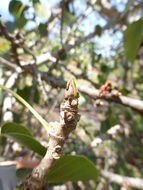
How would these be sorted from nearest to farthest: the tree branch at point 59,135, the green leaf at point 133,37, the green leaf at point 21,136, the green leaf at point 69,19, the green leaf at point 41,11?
the tree branch at point 59,135 → the green leaf at point 21,136 → the green leaf at point 133,37 → the green leaf at point 41,11 → the green leaf at point 69,19

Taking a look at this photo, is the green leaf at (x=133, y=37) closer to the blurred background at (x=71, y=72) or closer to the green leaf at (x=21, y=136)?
the blurred background at (x=71, y=72)

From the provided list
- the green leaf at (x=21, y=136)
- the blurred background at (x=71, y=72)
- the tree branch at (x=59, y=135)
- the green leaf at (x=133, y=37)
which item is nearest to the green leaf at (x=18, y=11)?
the blurred background at (x=71, y=72)

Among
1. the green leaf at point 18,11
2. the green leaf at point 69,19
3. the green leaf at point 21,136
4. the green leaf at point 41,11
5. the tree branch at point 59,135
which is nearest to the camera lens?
the tree branch at point 59,135

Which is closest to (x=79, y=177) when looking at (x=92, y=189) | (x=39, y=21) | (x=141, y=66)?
(x=39, y=21)

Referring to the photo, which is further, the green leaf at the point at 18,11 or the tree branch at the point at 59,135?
the green leaf at the point at 18,11

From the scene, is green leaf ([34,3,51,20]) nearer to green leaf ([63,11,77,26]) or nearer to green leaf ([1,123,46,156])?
green leaf ([63,11,77,26])

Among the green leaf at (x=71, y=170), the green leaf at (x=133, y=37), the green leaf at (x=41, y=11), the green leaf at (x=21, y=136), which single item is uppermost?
the green leaf at (x=41, y=11)

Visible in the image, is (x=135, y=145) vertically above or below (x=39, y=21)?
below

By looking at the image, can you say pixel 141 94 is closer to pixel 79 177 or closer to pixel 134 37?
pixel 134 37
